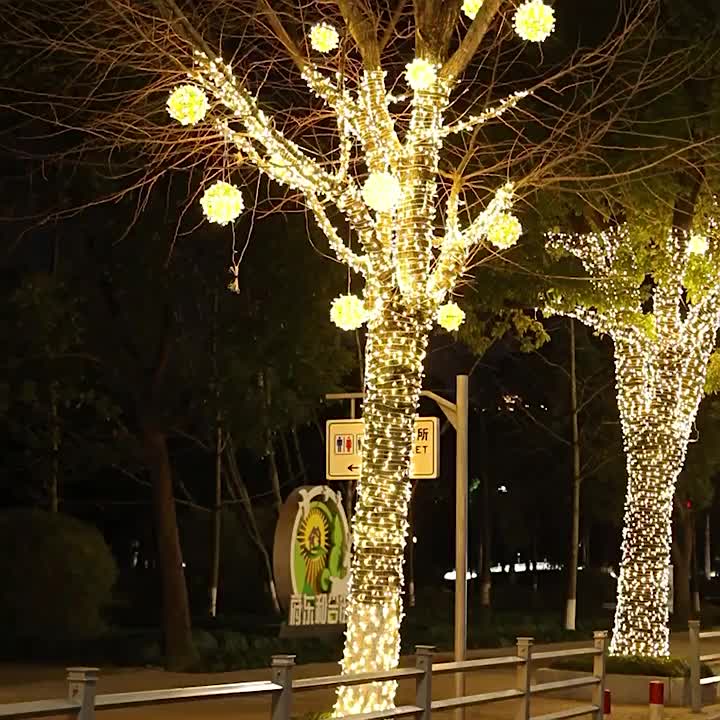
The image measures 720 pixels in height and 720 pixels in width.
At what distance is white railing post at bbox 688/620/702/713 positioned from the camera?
17.9m

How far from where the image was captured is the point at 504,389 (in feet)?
165

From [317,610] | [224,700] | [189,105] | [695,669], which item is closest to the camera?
[189,105]

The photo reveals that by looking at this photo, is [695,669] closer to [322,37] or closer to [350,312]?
[350,312]

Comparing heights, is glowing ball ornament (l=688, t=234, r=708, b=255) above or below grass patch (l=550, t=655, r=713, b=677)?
above

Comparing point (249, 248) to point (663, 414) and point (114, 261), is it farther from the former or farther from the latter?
point (663, 414)

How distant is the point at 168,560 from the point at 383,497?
11.6m

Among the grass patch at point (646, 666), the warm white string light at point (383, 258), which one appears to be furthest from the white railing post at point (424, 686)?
the grass patch at point (646, 666)

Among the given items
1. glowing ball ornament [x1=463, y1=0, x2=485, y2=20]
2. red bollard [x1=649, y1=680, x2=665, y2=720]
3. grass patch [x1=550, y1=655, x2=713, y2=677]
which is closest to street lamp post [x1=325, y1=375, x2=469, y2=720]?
red bollard [x1=649, y1=680, x2=665, y2=720]

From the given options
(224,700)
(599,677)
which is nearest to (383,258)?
(599,677)

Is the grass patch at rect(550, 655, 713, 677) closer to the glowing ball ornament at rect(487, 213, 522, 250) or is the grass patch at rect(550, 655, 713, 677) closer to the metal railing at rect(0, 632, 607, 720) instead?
the metal railing at rect(0, 632, 607, 720)

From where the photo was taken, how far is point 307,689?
918cm

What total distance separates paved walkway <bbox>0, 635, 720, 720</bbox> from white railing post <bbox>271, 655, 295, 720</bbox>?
6.35m

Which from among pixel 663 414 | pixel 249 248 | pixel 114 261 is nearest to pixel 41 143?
pixel 114 261

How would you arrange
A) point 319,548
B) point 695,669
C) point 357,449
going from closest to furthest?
point 357,449, point 695,669, point 319,548
